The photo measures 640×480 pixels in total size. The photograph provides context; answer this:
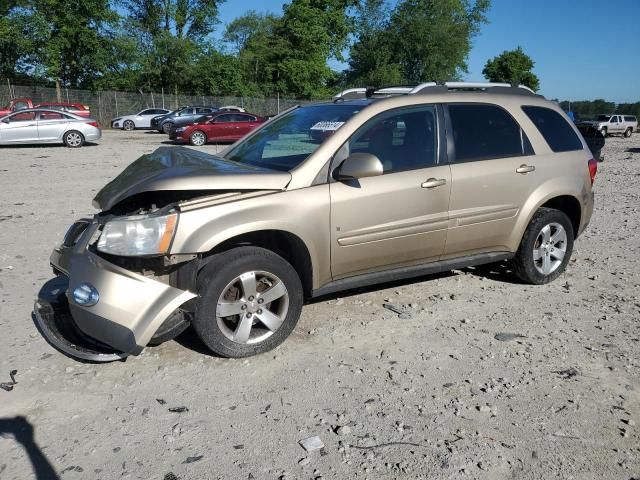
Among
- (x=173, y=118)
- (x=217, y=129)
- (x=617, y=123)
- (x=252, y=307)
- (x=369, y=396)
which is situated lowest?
(x=369, y=396)

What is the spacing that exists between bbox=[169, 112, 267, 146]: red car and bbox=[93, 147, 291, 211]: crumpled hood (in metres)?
20.5

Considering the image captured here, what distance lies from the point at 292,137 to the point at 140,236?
1.69 m

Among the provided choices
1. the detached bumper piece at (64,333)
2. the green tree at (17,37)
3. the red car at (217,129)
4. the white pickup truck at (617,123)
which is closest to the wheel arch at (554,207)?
the detached bumper piece at (64,333)

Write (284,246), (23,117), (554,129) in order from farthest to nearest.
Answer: (23,117) < (554,129) < (284,246)

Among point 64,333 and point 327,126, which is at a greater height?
point 327,126

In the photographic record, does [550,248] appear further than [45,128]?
No

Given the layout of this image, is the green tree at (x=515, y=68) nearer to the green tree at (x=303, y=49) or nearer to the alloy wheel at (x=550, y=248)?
the green tree at (x=303, y=49)

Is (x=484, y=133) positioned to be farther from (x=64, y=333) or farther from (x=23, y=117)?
(x=23, y=117)

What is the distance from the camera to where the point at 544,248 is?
5.12 m

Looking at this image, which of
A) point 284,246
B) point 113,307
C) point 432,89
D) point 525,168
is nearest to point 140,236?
point 113,307

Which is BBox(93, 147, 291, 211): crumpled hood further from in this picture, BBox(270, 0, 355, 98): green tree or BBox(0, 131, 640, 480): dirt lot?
BBox(270, 0, 355, 98): green tree

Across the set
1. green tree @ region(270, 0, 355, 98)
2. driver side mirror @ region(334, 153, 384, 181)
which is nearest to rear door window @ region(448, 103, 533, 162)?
driver side mirror @ region(334, 153, 384, 181)

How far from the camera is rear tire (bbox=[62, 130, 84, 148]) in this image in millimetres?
→ 20203

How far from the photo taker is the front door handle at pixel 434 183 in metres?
4.20
